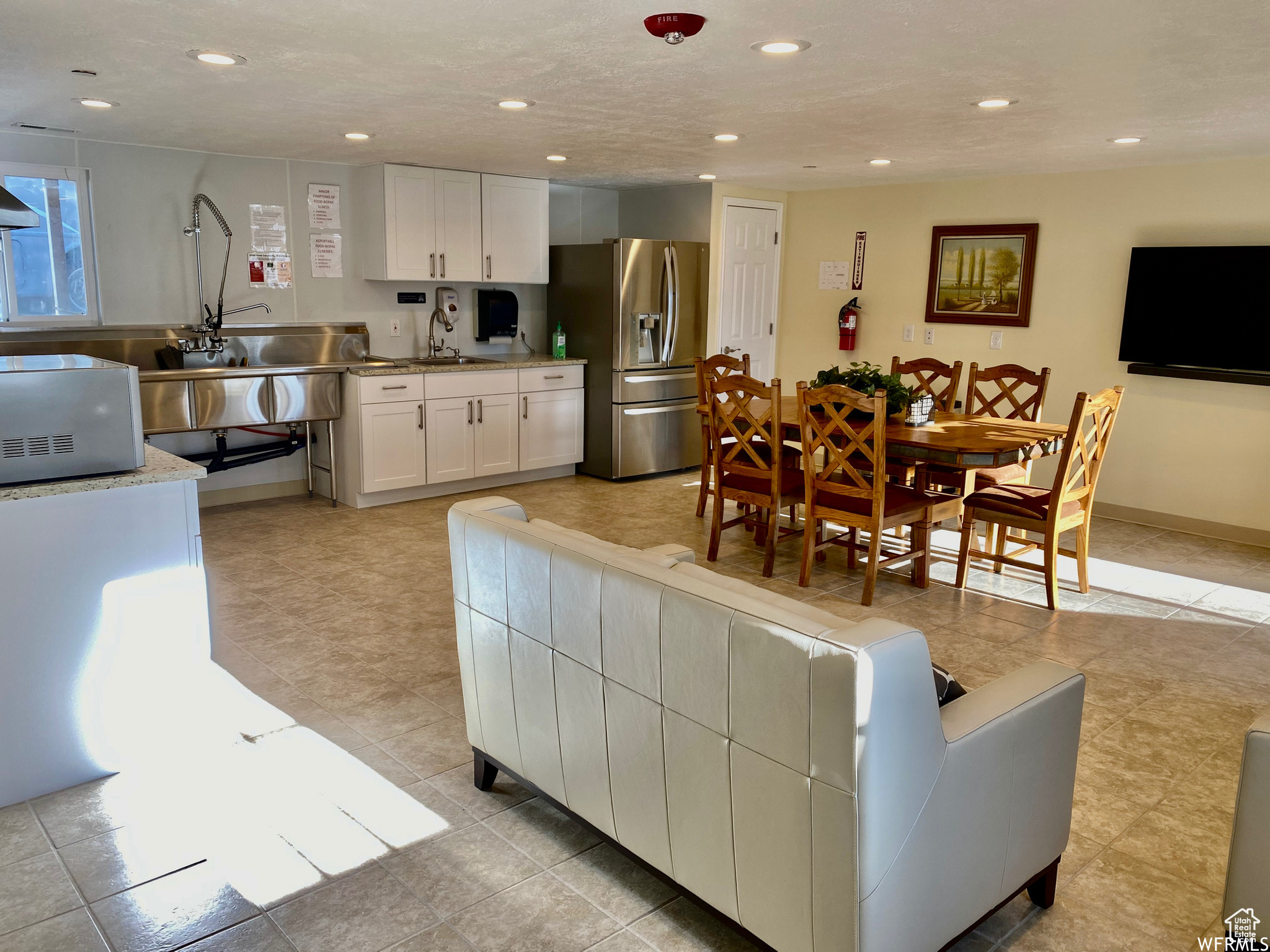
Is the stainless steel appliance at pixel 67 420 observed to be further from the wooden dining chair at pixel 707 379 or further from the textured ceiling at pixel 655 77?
the wooden dining chair at pixel 707 379

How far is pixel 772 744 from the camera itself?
1.64m

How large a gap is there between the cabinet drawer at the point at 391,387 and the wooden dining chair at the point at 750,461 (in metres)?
1.95

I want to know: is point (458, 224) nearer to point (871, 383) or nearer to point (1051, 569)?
point (871, 383)

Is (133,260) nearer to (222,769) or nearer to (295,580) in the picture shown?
(295,580)

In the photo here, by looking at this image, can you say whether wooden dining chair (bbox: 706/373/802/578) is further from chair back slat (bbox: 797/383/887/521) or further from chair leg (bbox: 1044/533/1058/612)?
chair leg (bbox: 1044/533/1058/612)

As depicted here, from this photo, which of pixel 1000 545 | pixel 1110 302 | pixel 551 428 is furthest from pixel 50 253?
pixel 1110 302

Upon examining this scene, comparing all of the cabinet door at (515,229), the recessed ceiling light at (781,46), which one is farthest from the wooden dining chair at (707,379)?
the recessed ceiling light at (781,46)

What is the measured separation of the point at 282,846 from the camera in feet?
A: 7.70

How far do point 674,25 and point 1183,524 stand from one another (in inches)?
186

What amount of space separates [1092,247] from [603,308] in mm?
3185

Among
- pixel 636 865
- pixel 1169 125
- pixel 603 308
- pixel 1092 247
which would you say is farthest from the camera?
pixel 603 308

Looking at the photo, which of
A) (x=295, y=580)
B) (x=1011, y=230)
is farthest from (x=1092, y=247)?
(x=295, y=580)

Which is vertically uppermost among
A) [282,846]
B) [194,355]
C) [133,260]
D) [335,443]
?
[133,260]

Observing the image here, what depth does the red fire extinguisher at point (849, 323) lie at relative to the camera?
6.95 m
